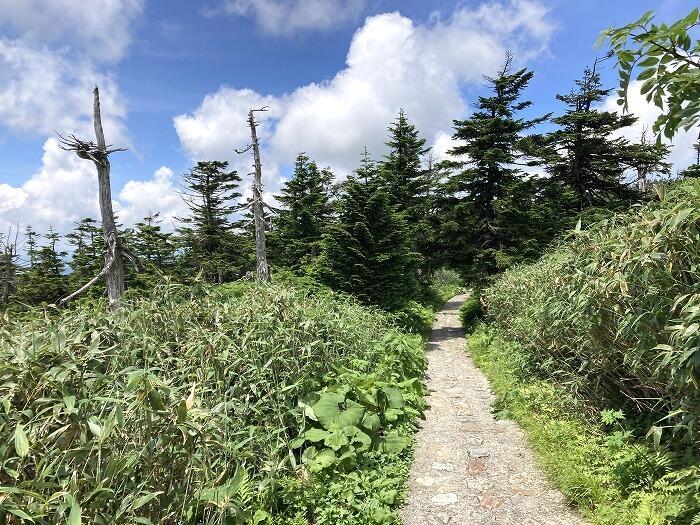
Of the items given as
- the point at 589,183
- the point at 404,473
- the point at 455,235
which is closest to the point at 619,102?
the point at 404,473

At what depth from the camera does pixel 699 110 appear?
5.30 feet

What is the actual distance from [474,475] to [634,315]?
2375 millimetres

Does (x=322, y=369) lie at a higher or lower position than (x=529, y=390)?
higher

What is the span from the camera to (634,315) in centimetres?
343

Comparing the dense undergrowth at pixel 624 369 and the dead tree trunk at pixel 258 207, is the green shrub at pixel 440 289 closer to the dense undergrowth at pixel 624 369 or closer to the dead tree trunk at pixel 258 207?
the dead tree trunk at pixel 258 207

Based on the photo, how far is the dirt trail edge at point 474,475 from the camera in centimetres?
374

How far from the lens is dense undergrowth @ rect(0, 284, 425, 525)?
252cm

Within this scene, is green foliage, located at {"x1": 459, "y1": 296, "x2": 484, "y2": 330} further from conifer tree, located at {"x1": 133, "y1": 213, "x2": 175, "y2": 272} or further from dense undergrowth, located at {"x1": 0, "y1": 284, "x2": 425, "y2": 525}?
conifer tree, located at {"x1": 133, "y1": 213, "x2": 175, "y2": 272}

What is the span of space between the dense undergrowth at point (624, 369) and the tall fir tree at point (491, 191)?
6882mm

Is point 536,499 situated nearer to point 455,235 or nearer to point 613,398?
point 613,398

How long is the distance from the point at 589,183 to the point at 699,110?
1713 cm

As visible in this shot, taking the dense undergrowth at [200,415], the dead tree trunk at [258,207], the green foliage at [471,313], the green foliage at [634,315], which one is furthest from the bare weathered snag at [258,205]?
the green foliage at [634,315]

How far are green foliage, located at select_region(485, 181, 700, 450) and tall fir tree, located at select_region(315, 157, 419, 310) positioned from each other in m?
4.73

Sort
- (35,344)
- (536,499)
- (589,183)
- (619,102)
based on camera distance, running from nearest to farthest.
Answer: (619,102) < (35,344) < (536,499) < (589,183)
